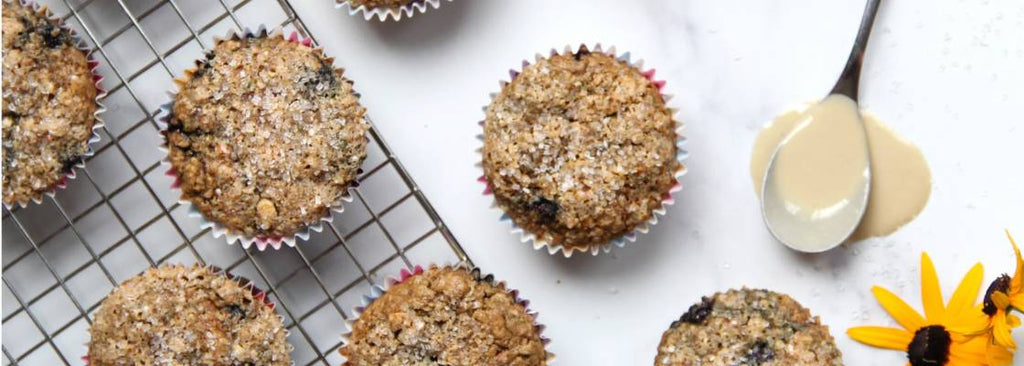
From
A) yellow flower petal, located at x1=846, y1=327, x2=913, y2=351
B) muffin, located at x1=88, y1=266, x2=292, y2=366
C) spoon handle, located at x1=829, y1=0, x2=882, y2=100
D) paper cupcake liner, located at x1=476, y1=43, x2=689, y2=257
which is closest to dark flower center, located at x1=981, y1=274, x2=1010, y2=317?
yellow flower petal, located at x1=846, y1=327, x2=913, y2=351

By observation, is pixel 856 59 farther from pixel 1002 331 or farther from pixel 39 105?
pixel 39 105

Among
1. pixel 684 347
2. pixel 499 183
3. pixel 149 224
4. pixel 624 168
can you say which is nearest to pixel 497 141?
pixel 499 183

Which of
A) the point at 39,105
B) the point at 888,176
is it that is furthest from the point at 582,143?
the point at 39,105

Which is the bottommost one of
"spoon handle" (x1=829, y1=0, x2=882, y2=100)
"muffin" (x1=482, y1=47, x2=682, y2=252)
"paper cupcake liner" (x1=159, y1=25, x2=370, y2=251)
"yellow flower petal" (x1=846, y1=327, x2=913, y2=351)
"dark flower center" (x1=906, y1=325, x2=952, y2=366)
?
"dark flower center" (x1=906, y1=325, x2=952, y2=366)

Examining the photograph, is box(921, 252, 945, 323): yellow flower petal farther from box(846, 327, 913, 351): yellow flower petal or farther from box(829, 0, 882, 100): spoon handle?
box(829, 0, 882, 100): spoon handle

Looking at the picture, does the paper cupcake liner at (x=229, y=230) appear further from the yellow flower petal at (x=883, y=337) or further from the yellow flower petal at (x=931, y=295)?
the yellow flower petal at (x=931, y=295)

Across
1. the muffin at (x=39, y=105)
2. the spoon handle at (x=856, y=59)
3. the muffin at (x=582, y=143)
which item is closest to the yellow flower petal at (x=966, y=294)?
the spoon handle at (x=856, y=59)
